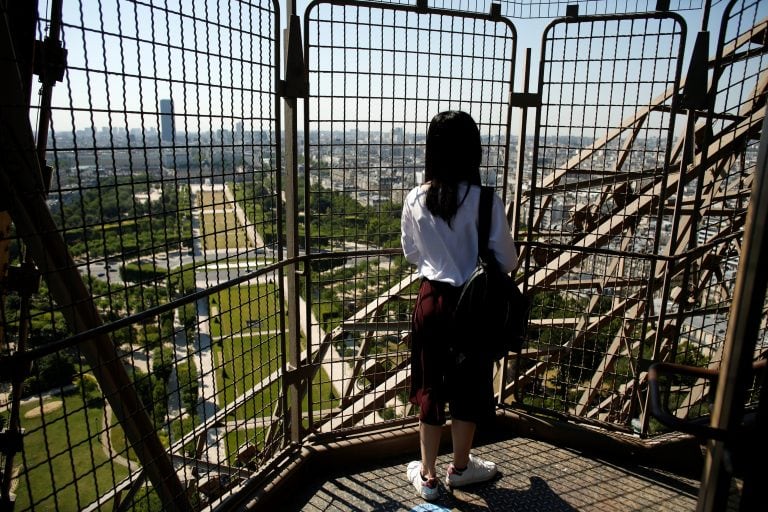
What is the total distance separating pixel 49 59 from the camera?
1859 millimetres

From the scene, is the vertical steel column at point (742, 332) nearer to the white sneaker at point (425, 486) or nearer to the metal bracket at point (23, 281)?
the white sneaker at point (425, 486)

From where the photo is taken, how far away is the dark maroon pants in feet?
8.65

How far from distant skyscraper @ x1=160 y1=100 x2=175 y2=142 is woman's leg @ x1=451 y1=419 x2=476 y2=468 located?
6.89ft

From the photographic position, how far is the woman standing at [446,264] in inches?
99.0

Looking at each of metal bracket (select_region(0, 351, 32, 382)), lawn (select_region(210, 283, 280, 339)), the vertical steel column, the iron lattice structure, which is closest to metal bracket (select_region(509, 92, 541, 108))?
the iron lattice structure

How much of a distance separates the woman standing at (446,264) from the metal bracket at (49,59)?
5.20 feet

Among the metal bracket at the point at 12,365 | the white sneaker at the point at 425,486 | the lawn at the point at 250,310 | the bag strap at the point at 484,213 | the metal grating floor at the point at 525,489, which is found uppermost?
the bag strap at the point at 484,213

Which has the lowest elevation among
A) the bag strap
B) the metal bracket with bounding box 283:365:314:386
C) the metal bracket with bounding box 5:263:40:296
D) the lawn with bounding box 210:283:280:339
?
the metal bracket with bounding box 283:365:314:386

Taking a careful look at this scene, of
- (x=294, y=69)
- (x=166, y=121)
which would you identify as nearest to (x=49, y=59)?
(x=166, y=121)

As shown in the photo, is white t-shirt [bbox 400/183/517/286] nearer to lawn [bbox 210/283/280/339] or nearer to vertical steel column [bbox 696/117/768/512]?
lawn [bbox 210/283/280/339]

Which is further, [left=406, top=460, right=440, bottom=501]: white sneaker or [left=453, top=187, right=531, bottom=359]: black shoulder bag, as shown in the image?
[left=406, top=460, right=440, bottom=501]: white sneaker

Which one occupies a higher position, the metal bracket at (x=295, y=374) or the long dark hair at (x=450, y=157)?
the long dark hair at (x=450, y=157)

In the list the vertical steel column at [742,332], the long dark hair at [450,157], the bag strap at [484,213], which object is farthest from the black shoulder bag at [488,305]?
the vertical steel column at [742,332]

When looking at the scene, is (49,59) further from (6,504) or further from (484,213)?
(484,213)
